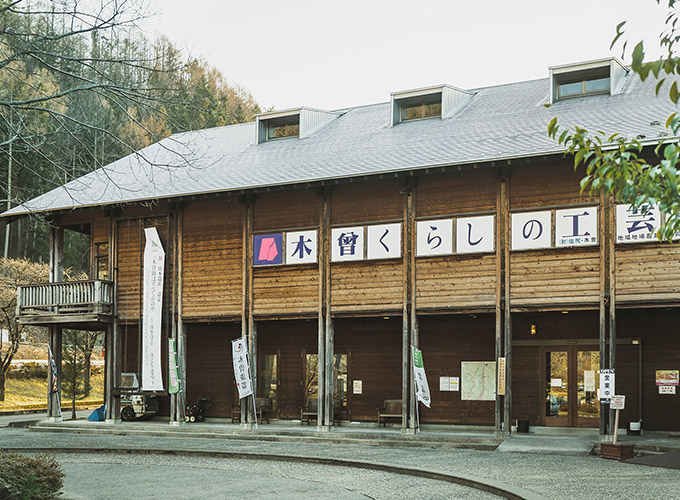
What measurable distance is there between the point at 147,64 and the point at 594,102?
13529mm

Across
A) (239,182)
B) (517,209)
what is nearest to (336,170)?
(239,182)

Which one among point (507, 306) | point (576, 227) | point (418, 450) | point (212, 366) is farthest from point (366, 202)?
point (212, 366)

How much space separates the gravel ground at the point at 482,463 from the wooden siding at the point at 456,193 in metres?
5.60

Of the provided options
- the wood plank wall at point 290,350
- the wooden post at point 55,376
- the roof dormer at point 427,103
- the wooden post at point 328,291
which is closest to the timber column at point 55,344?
the wooden post at point 55,376

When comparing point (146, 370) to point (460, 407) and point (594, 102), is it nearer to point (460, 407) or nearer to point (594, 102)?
point (460, 407)

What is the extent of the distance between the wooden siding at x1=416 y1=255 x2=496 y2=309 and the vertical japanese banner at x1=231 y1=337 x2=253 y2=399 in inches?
191

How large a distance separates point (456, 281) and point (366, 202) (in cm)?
313

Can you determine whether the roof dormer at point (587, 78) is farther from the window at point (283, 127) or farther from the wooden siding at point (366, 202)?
the window at point (283, 127)

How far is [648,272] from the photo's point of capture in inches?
701

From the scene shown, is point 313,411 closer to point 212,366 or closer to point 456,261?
point 212,366

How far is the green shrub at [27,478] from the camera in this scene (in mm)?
9477

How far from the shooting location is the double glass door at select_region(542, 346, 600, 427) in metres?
20.6

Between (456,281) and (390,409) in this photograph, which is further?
(390,409)

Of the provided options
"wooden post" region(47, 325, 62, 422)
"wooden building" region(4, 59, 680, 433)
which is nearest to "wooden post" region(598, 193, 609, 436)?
"wooden building" region(4, 59, 680, 433)
